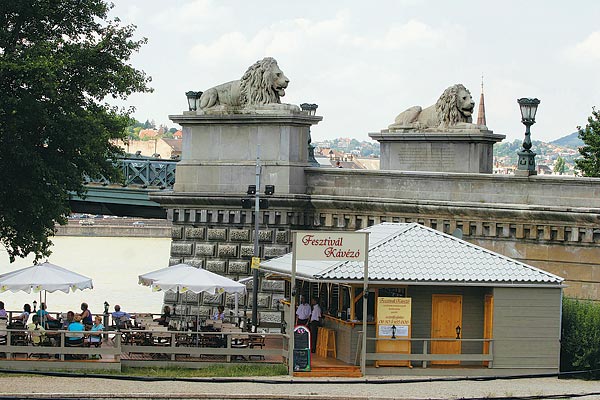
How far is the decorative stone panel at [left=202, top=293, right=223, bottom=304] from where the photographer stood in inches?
1549

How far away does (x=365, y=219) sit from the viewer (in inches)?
1533

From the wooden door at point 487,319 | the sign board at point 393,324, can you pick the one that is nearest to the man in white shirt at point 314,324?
the sign board at point 393,324

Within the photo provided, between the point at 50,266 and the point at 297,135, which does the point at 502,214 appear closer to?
the point at 297,135

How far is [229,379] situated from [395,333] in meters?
3.57

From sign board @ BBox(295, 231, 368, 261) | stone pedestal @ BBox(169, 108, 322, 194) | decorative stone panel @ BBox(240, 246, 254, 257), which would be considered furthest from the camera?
decorative stone panel @ BBox(240, 246, 254, 257)

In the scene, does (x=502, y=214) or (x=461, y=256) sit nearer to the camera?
(x=461, y=256)

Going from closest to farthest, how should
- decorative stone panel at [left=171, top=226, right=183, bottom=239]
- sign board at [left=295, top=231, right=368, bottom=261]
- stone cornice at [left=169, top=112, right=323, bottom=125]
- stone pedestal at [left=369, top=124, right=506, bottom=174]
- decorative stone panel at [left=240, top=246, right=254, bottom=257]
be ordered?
sign board at [left=295, top=231, right=368, bottom=261] < stone cornice at [left=169, top=112, right=323, bottom=125] < decorative stone panel at [left=240, top=246, right=254, bottom=257] < decorative stone panel at [left=171, top=226, right=183, bottom=239] < stone pedestal at [left=369, top=124, right=506, bottom=174]

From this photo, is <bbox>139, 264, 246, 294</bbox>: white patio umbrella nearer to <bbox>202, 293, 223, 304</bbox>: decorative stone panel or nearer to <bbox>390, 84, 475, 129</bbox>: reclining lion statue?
<bbox>202, 293, 223, 304</bbox>: decorative stone panel

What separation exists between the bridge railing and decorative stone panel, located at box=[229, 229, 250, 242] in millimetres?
18922

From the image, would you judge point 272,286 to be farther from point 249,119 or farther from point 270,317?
point 249,119

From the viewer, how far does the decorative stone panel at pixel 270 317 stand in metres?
38.2

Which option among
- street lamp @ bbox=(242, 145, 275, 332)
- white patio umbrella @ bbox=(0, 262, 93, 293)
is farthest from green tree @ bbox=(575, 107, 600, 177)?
white patio umbrella @ bbox=(0, 262, 93, 293)

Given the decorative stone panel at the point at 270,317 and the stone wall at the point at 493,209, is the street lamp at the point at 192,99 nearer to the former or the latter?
the stone wall at the point at 493,209

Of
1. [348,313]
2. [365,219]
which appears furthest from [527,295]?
[365,219]
